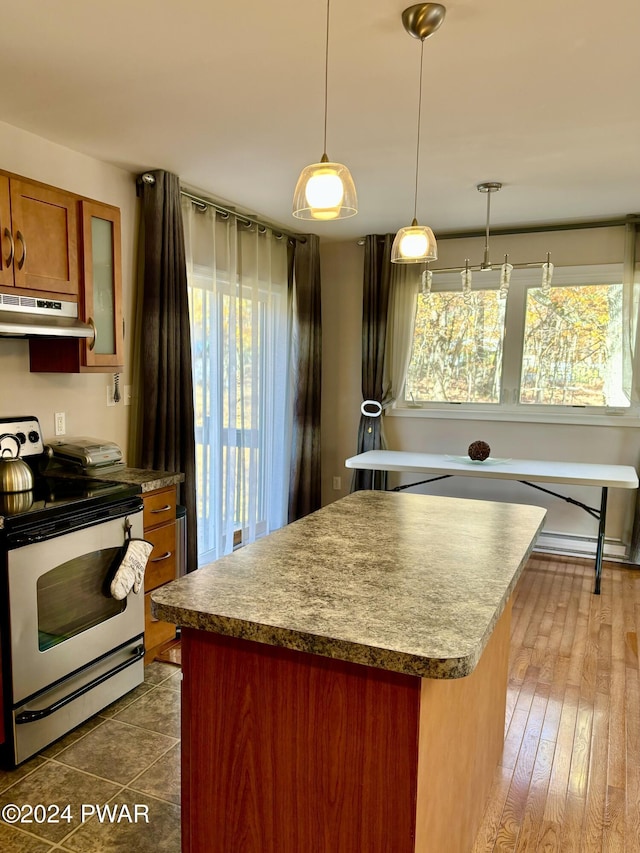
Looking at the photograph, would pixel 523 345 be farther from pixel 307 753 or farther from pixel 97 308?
pixel 307 753

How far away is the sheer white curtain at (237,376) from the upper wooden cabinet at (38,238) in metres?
1.09

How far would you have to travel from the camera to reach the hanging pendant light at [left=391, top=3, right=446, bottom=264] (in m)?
1.79

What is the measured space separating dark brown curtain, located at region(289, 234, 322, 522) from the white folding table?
1.93ft

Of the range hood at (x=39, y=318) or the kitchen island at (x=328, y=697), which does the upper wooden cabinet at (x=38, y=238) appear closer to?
the range hood at (x=39, y=318)

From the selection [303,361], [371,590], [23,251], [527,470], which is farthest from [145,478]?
[527,470]

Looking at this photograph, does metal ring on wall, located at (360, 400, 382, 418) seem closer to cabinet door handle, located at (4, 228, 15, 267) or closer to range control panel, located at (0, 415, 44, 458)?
range control panel, located at (0, 415, 44, 458)

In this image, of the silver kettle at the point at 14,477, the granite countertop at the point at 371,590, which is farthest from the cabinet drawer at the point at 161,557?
the granite countertop at the point at 371,590

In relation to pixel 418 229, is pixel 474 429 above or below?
below

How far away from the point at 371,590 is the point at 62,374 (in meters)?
2.23

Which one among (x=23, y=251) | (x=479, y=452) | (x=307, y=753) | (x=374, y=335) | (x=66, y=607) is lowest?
(x=66, y=607)

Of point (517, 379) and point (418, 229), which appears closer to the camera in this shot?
point (418, 229)

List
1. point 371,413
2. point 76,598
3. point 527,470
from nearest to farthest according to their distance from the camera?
point 76,598 < point 527,470 < point 371,413

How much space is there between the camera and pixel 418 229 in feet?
7.18

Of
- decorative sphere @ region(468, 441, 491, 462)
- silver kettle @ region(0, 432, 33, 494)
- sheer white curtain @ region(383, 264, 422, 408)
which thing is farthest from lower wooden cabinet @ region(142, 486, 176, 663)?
sheer white curtain @ region(383, 264, 422, 408)
